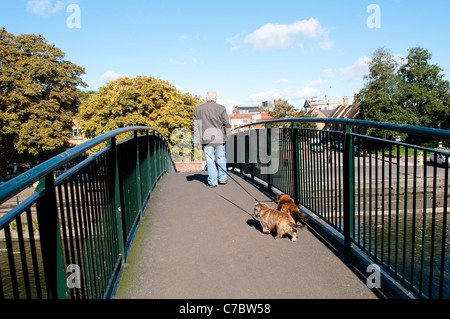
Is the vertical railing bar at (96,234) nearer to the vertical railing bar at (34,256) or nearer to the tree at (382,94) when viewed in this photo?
the vertical railing bar at (34,256)

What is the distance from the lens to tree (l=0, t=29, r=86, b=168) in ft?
103

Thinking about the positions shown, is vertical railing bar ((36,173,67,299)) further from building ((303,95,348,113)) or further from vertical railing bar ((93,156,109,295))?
building ((303,95,348,113))

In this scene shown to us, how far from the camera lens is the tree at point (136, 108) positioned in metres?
30.5

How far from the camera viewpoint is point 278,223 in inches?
154

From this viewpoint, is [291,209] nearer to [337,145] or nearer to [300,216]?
[300,216]

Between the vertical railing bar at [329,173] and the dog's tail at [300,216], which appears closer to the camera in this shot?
the dog's tail at [300,216]

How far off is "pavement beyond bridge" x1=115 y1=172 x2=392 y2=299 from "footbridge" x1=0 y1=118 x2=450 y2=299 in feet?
0.04

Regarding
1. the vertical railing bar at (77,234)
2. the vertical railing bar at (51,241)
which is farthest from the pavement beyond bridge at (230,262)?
the vertical railing bar at (51,241)

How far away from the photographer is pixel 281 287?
288 cm

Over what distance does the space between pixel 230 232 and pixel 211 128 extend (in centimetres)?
311

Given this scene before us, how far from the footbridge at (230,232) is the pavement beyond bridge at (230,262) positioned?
12 mm

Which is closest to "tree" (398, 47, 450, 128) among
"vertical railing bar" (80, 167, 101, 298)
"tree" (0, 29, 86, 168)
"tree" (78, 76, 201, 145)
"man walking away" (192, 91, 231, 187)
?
"tree" (78, 76, 201, 145)
